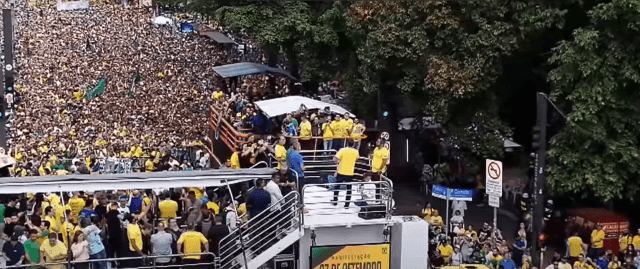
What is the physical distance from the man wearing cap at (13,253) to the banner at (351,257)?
498cm

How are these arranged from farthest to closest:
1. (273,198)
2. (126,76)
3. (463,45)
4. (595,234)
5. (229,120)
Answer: (126,76)
(229,120)
(463,45)
(595,234)
(273,198)

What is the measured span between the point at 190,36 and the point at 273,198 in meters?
59.9

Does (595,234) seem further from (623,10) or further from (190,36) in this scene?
(190,36)

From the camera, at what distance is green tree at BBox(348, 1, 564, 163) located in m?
27.7

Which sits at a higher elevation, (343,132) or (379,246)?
(343,132)

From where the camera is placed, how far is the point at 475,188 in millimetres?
32469

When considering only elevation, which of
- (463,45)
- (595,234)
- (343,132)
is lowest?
(595,234)

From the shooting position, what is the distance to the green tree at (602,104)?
24.9 metres

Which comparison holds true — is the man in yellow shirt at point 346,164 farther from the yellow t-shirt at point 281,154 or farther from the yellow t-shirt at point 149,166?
the yellow t-shirt at point 149,166

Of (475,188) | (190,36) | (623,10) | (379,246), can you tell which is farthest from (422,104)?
(190,36)

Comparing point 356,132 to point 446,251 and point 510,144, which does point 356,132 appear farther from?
point 510,144

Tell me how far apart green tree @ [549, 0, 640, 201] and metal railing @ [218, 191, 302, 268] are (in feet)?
32.3

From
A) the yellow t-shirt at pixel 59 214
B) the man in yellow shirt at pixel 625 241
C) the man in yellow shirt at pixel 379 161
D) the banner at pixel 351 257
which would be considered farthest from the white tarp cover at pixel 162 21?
the banner at pixel 351 257

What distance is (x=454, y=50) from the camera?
28641 mm
